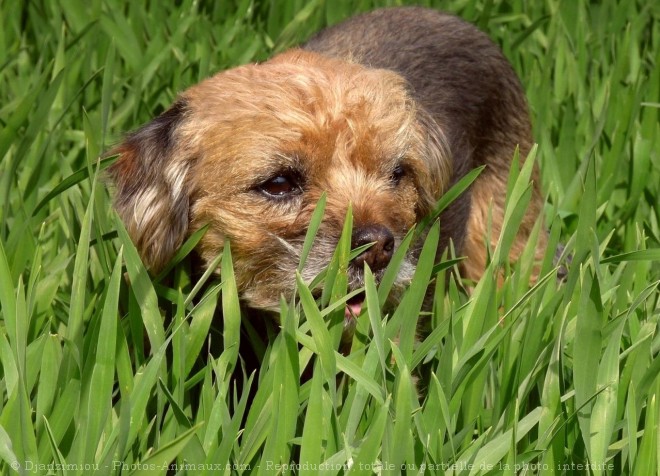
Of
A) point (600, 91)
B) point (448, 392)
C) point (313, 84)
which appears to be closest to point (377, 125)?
point (313, 84)

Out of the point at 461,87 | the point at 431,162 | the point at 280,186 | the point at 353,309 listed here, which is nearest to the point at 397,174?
the point at 431,162

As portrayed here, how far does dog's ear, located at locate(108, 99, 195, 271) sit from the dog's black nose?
43 cm

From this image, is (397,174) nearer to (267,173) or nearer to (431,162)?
(431,162)

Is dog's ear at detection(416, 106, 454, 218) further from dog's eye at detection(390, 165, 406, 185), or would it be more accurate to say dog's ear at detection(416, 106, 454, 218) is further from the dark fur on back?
the dark fur on back

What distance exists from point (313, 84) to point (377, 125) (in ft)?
0.61

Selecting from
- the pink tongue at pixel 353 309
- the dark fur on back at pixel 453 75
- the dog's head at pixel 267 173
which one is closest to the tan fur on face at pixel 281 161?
the dog's head at pixel 267 173

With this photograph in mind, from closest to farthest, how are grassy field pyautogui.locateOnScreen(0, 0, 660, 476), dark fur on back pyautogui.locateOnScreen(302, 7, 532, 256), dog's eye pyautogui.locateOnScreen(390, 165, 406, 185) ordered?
grassy field pyautogui.locateOnScreen(0, 0, 660, 476)
dog's eye pyautogui.locateOnScreen(390, 165, 406, 185)
dark fur on back pyautogui.locateOnScreen(302, 7, 532, 256)

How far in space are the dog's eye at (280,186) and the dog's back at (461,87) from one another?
75 cm

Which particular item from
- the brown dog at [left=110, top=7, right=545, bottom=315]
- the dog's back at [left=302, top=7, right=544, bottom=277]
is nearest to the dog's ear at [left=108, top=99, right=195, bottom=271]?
the brown dog at [left=110, top=7, right=545, bottom=315]

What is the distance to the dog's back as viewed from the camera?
3.44 m

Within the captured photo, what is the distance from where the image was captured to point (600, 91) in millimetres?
4023

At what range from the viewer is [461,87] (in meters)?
3.56

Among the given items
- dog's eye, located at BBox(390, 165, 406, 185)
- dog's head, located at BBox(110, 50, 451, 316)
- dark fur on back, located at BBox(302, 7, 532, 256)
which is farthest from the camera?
dark fur on back, located at BBox(302, 7, 532, 256)

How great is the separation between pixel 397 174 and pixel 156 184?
0.62 meters
